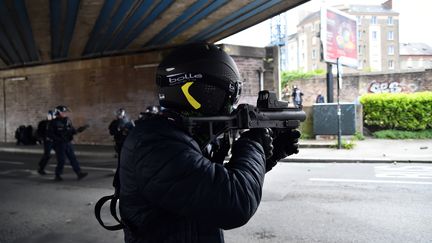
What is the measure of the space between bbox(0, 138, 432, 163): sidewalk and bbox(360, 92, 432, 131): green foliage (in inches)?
37.5

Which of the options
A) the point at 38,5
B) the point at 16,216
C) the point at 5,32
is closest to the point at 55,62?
the point at 5,32

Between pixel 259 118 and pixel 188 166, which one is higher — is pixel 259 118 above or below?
above

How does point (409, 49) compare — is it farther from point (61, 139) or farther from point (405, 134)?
point (61, 139)

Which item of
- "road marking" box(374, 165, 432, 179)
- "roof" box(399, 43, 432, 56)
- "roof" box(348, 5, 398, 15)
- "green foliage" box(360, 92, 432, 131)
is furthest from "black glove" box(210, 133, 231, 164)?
"roof" box(348, 5, 398, 15)

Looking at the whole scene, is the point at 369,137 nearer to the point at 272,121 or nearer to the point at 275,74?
the point at 275,74

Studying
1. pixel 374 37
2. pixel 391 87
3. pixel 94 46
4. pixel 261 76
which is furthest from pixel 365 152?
pixel 374 37

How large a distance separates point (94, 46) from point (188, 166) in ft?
50.0

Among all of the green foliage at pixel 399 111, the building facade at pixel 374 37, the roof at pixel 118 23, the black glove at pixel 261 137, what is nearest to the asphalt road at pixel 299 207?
the black glove at pixel 261 137

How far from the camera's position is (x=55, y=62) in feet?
60.2

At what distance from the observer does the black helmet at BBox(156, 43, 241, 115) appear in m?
1.51

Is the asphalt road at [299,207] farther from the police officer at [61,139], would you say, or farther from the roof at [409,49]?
the roof at [409,49]

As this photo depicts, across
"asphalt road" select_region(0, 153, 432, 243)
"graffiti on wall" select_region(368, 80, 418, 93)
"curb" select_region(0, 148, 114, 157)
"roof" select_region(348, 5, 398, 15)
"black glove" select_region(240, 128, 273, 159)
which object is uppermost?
"roof" select_region(348, 5, 398, 15)

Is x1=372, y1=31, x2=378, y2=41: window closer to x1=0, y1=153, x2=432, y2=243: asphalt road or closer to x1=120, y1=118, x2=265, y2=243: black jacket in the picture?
x1=0, y1=153, x2=432, y2=243: asphalt road

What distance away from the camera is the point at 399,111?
1484 cm
